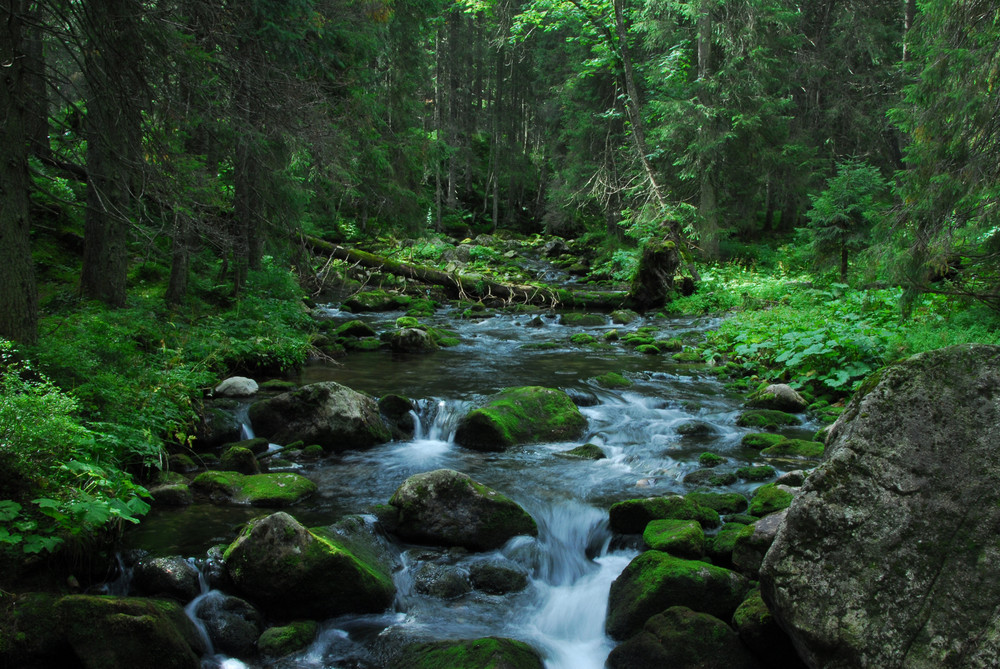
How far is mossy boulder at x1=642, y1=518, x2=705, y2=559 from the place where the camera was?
486 cm

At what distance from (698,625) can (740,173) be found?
22199 mm

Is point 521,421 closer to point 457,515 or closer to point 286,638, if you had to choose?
point 457,515

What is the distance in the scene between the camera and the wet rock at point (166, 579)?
14.8 ft

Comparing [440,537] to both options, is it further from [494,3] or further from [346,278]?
[494,3]

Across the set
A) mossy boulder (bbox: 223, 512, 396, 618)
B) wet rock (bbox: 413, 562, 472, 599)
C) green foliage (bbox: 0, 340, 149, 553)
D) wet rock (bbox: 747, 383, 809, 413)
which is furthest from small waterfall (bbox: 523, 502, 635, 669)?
wet rock (bbox: 747, 383, 809, 413)

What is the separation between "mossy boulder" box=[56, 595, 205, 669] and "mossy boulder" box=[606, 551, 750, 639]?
295cm

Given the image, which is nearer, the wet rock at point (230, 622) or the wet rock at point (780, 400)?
the wet rock at point (230, 622)

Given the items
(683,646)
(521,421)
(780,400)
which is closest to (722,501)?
(683,646)

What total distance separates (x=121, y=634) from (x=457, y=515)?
9.03 feet

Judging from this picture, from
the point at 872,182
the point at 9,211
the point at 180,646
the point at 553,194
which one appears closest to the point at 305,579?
the point at 180,646

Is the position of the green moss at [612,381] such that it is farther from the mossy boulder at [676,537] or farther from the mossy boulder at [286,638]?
the mossy boulder at [286,638]

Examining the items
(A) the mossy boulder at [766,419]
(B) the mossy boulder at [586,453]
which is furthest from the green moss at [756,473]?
(A) the mossy boulder at [766,419]

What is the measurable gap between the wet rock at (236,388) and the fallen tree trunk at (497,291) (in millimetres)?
9973

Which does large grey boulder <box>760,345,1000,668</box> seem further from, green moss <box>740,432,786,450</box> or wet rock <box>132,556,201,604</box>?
green moss <box>740,432,786,450</box>
